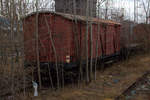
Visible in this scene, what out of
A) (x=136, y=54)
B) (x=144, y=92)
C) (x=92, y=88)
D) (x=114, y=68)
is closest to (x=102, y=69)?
(x=114, y=68)

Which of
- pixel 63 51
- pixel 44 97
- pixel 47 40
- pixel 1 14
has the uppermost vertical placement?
pixel 1 14

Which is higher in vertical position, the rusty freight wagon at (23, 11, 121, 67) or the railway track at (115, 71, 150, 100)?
the rusty freight wagon at (23, 11, 121, 67)

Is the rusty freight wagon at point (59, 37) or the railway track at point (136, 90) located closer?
the railway track at point (136, 90)

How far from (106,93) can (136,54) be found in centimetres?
1027

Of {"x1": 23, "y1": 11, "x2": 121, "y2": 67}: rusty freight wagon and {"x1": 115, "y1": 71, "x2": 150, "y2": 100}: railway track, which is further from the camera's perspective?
{"x1": 23, "y1": 11, "x2": 121, "y2": 67}: rusty freight wagon

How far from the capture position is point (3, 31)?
14.5 ft

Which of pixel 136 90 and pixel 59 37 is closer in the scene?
pixel 136 90

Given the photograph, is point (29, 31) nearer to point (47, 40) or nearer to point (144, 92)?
point (47, 40)

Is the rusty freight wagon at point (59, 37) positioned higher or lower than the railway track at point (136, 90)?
higher

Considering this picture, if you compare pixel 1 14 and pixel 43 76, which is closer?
pixel 1 14

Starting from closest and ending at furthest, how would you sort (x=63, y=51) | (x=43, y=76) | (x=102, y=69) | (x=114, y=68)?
Result: (x=63, y=51), (x=43, y=76), (x=102, y=69), (x=114, y=68)

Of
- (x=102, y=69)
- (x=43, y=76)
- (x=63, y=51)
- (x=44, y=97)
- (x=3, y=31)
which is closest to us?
(x=3, y=31)

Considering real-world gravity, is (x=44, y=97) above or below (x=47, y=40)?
below

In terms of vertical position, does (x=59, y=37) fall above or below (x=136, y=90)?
above
